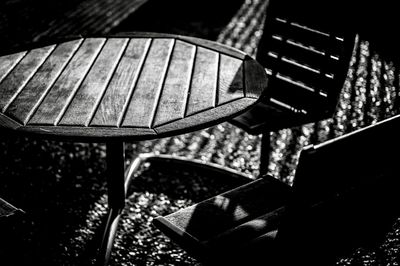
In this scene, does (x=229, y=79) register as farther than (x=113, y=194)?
No

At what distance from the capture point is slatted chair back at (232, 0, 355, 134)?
2.61 metres

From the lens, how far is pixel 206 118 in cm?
199

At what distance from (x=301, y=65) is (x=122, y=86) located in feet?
3.51

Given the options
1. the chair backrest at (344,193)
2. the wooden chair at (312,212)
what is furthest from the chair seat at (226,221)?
the chair backrest at (344,193)

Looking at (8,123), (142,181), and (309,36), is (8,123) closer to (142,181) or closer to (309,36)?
(142,181)

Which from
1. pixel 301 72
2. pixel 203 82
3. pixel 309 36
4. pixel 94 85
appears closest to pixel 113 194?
pixel 94 85

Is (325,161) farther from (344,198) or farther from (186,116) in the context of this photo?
(186,116)

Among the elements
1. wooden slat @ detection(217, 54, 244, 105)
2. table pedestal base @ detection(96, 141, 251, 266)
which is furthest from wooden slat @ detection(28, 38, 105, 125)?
wooden slat @ detection(217, 54, 244, 105)

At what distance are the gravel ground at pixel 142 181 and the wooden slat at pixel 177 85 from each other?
726mm

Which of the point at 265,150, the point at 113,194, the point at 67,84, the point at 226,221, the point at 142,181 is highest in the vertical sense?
the point at 67,84

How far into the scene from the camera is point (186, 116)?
6.57 feet

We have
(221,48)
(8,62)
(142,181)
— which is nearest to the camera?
(8,62)

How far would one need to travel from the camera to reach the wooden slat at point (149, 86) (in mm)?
1987

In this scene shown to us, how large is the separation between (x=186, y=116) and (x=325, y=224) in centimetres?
68
